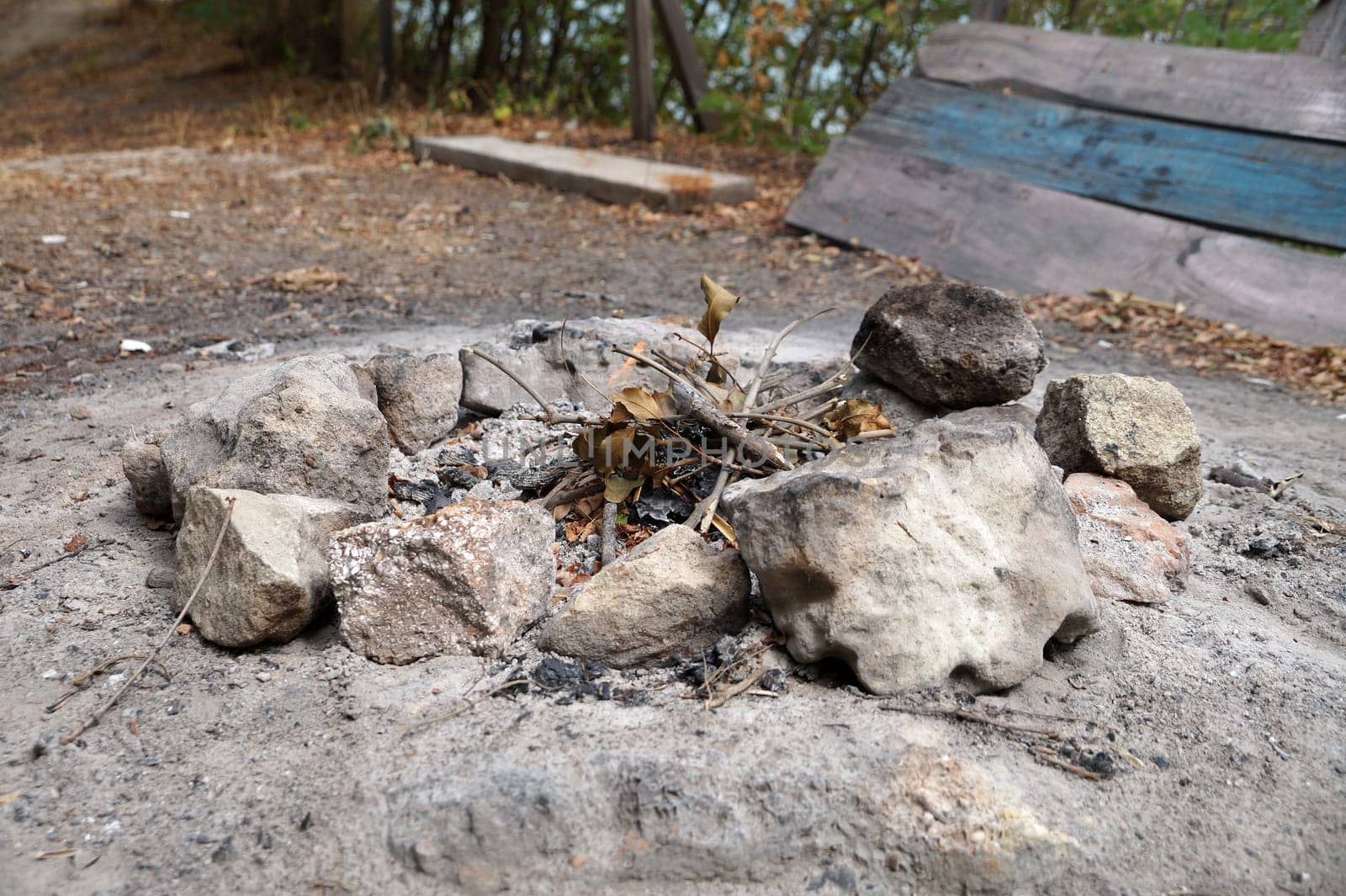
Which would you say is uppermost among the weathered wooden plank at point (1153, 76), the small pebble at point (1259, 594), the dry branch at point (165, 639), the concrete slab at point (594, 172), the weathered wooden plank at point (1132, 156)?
the weathered wooden plank at point (1153, 76)

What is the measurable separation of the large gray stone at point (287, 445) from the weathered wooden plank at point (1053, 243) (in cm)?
365

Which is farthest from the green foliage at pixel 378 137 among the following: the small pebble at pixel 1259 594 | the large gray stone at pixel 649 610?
the small pebble at pixel 1259 594

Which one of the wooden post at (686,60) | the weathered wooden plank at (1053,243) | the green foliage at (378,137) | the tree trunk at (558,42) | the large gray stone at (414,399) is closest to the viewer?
the large gray stone at (414,399)

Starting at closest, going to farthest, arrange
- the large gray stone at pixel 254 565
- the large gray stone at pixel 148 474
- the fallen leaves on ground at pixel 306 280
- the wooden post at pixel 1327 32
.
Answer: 1. the large gray stone at pixel 254 565
2. the large gray stone at pixel 148 474
3. the fallen leaves on ground at pixel 306 280
4. the wooden post at pixel 1327 32

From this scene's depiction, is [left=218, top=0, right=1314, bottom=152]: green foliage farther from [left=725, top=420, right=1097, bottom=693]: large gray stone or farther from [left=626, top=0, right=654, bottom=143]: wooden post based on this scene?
[left=725, top=420, right=1097, bottom=693]: large gray stone

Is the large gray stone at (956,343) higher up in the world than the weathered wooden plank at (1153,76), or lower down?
lower down

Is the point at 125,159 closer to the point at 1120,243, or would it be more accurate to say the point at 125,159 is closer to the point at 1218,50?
the point at 1120,243

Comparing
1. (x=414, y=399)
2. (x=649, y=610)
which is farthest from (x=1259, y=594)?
(x=414, y=399)

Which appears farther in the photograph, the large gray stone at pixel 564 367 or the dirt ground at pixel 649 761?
the large gray stone at pixel 564 367

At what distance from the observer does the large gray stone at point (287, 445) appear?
215cm

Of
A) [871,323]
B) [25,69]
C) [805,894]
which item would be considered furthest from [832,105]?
[25,69]

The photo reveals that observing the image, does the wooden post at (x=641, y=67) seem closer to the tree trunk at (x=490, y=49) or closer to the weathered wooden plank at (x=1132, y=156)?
the weathered wooden plank at (x=1132, y=156)

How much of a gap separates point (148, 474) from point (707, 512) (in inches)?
50.8

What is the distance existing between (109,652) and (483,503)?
0.76 m
